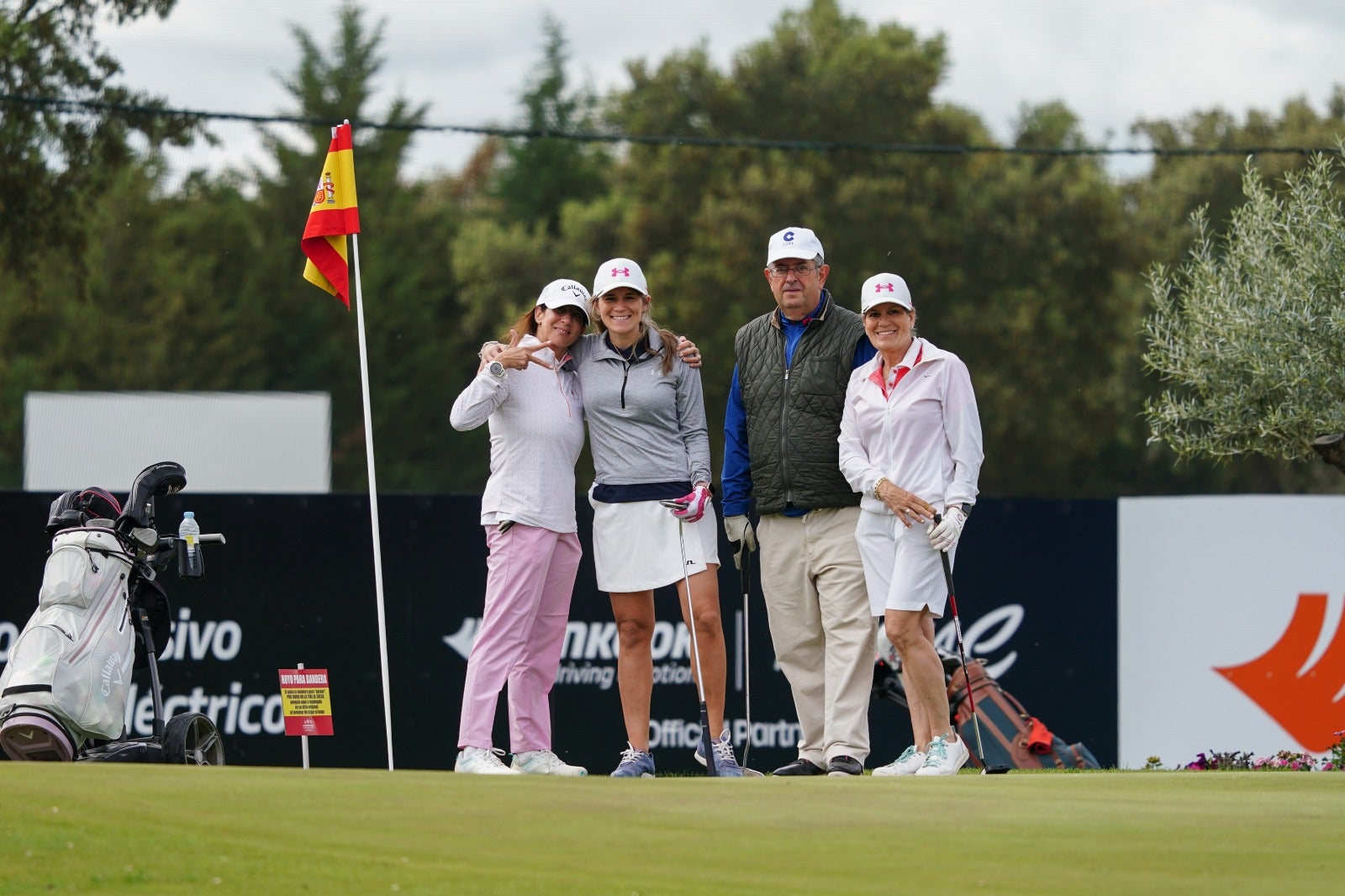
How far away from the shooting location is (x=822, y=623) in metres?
7.34

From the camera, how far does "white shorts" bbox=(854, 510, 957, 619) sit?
6.87 metres

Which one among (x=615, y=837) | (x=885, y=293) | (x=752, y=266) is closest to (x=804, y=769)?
(x=885, y=293)

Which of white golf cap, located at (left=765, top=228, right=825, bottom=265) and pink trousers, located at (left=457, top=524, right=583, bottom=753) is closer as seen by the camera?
pink trousers, located at (left=457, top=524, right=583, bottom=753)

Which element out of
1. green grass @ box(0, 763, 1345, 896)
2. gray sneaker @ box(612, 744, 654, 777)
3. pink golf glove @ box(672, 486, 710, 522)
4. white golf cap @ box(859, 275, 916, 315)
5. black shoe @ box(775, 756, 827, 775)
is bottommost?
black shoe @ box(775, 756, 827, 775)

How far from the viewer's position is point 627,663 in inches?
287

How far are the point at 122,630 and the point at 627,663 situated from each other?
1.94 meters

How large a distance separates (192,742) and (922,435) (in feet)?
9.99

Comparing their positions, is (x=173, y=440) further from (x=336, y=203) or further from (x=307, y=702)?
(x=307, y=702)

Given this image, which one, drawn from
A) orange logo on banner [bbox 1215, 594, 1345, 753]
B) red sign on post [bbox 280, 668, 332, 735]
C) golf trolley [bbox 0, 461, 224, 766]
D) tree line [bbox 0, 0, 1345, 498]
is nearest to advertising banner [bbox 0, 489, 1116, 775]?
orange logo on banner [bbox 1215, 594, 1345, 753]

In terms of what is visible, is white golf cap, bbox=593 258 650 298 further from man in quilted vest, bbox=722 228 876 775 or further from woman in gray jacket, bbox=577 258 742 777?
man in quilted vest, bbox=722 228 876 775

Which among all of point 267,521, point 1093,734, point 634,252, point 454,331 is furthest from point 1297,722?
point 454,331

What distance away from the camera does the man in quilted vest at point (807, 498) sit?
714cm

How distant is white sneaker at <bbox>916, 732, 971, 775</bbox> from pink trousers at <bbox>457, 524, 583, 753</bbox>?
149 centimetres

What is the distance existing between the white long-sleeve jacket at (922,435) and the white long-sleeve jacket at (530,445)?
43.6 inches
